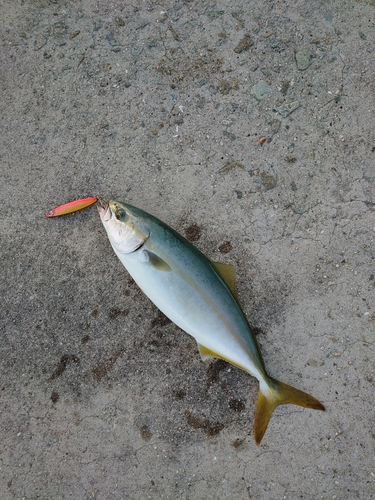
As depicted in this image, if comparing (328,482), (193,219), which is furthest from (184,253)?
(328,482)

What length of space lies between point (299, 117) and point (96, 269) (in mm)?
1864

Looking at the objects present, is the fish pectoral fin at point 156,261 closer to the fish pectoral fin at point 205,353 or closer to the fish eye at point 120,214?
the fish eye at point 120,214

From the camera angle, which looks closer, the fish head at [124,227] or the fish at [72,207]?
the fish head at [124,227]

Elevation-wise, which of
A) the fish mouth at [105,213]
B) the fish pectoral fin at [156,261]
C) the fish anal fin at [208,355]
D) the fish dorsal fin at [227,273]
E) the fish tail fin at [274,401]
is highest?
the fish mouth at [105,213]

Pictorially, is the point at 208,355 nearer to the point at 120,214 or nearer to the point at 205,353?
the point at 205,353

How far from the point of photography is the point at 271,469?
2.66m

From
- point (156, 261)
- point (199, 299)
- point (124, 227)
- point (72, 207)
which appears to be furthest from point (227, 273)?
point (72, 207)

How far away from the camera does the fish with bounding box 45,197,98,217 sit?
2.96 m

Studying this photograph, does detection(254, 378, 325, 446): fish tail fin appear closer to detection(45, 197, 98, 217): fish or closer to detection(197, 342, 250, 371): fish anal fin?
detection(197, 342, 250, 371): fish anal fin

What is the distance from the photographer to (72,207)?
296cm

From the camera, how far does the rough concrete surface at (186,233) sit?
106 inches

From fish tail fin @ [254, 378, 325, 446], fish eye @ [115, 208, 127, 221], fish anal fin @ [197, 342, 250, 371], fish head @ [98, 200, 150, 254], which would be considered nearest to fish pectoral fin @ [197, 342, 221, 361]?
fish anal fin @ [197, 342, 250, 371]

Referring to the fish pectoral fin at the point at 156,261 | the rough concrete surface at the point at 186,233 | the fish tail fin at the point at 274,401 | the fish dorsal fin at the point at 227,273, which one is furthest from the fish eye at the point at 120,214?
the fish tail fin at the point at 274,401

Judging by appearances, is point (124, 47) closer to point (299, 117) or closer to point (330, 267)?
point (299, 117)
